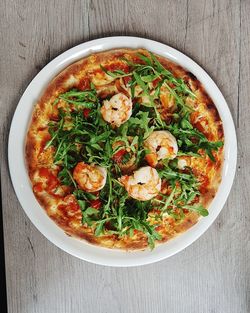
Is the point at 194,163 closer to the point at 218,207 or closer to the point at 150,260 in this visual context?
the point at 218,207

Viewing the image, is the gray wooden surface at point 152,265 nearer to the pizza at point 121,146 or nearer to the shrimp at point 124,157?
the pizza at point 121,146

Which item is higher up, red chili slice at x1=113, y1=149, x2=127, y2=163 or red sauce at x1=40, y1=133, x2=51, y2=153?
red sauce at x1=40, y1=133, x2=51, y2=153

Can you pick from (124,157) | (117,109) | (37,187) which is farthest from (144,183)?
(37,187)

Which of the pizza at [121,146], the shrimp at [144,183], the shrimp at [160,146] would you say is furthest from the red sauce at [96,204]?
the shrimp at [160,146]

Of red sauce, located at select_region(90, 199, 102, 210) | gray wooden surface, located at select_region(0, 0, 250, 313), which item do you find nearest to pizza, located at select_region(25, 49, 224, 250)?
red sauce, located at select_region(90, 199, 102, 210)

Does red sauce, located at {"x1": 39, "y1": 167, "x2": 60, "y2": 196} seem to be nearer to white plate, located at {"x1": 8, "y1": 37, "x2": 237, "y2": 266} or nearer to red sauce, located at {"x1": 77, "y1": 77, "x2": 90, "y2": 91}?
Result: white plate, located at {"x1": 8, "y1": 37, "x2": 237, "y2": 266}

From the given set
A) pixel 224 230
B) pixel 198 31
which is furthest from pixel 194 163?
pixel 198 31

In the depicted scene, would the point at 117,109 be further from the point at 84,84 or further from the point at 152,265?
the point at 152,265

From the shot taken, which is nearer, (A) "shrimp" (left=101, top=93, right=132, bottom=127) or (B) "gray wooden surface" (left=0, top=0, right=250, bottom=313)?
(A) "shrimp" (left=101, top=93, right=132, bottom=127)
